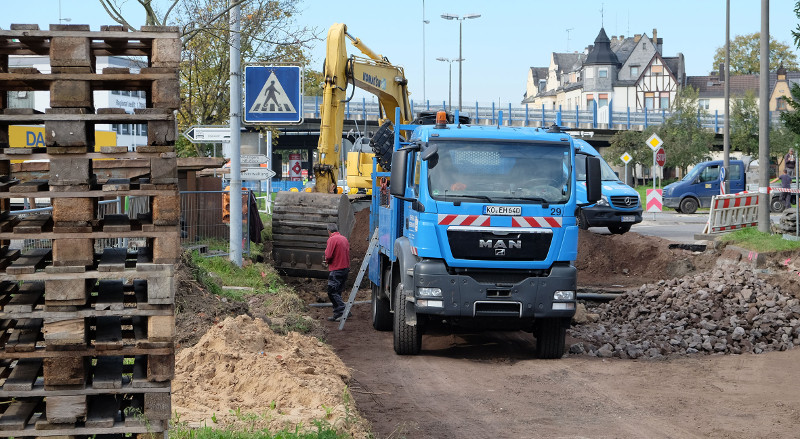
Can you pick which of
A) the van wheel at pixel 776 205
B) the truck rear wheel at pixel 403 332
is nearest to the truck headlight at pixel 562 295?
the truck rear wheel at pixel 403 332

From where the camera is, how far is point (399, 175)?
37.0ft

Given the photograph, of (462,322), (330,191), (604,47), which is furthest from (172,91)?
(604,47)

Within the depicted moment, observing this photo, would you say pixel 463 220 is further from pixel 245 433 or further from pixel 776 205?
pixel 776 205

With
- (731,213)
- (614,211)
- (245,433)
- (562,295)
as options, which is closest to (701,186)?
(614,211)

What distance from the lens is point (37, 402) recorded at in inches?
226

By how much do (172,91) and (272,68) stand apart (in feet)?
33.8

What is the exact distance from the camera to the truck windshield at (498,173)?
36.0ft

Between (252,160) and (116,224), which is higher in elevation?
(252,160)

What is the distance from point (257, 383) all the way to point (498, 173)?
14.1ft

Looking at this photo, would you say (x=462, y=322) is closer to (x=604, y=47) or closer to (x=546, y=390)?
(x=546, y=390)

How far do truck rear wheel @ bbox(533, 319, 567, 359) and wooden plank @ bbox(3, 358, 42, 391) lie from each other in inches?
272

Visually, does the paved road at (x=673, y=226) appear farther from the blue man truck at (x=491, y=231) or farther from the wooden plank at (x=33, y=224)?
the wooden plank at (x=33, y=224)

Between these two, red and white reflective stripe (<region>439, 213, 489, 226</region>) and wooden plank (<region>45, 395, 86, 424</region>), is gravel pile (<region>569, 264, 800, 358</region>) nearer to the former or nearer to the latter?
red and white reflective stripe (<region>439, 213, 489, 226</region>)

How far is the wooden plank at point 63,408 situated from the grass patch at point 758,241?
15.8 metres
